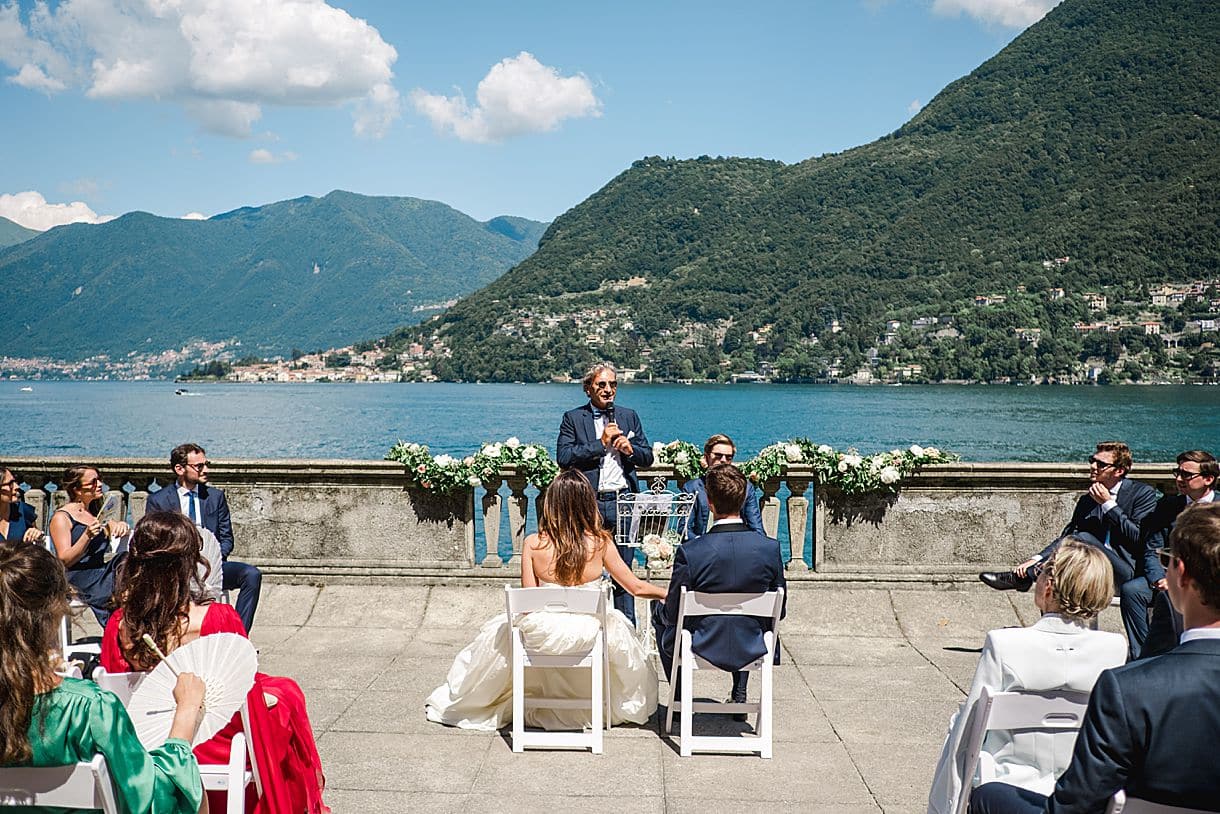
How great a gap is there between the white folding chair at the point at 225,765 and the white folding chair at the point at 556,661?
1826 millimetres

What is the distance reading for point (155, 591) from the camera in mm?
3602

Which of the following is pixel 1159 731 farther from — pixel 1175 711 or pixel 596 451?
pixel 596 451

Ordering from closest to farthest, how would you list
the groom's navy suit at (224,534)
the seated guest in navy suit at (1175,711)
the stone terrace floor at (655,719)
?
the seated guest in navy suit at (1175,711) < the stone terrace floor at (655,719) < the groom's navy suit at (224,534)

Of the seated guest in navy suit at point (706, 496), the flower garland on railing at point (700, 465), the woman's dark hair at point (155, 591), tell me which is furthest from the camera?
the flower garland on railing at point (700, 465)

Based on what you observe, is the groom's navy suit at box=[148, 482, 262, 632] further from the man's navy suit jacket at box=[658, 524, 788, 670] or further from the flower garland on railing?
the man's navy suit jacket at box=[658, 524, 788, 670]

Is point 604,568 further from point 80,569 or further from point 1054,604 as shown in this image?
point 80,569

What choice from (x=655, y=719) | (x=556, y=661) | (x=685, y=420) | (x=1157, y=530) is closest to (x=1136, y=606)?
(x=1157, y=530)

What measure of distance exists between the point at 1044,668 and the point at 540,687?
2699 mm

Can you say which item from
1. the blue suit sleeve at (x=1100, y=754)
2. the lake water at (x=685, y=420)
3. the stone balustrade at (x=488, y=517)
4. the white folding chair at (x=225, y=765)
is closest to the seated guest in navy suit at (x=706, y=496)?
the stone balustrade at (x=488, y=517)

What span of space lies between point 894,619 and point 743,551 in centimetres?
303

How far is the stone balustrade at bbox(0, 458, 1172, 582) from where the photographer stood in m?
8.29

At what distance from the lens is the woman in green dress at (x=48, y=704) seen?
259 cm

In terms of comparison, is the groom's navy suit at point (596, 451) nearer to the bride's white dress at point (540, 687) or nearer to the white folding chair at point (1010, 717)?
the bride's white dress at point (540, 687)

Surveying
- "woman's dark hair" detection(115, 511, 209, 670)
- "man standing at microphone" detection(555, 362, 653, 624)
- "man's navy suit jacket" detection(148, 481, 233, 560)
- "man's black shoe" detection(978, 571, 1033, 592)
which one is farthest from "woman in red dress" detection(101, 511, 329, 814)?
"man's black shoe" detection(978, 571, 1033, 592)
